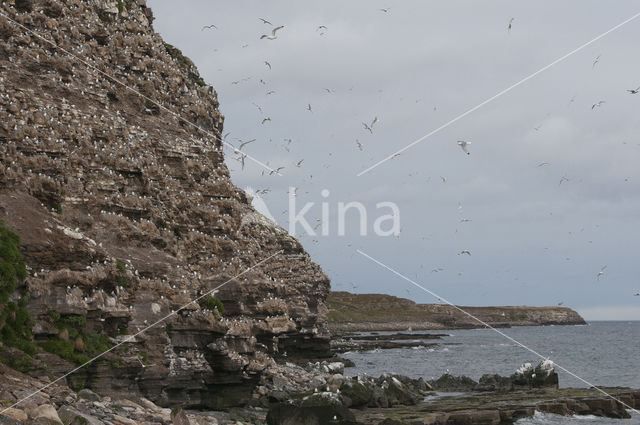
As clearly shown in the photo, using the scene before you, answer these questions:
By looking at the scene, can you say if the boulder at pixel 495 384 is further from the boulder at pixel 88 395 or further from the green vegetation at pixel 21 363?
the green vegetation at pixel 21 363

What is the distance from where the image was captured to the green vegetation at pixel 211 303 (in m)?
34.3

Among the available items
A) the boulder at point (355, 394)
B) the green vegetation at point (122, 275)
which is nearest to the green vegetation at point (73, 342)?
the green vegetation at point (122, 275)

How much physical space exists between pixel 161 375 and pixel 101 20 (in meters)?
20.6

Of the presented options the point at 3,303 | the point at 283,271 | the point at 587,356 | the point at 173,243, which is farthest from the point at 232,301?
the point at 587,356

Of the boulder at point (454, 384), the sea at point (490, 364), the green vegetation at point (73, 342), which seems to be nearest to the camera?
the green vegetation at point (73, 342)

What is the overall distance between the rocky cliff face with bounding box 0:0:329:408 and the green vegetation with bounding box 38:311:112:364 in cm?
5

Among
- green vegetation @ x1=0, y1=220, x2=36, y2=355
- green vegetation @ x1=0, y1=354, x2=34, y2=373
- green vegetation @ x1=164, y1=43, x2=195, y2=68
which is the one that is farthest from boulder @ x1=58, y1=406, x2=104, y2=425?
green vegetation @ x1=164, y1=43, x2=195, y2=68

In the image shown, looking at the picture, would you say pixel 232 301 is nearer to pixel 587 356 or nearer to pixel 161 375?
pixel 161 375

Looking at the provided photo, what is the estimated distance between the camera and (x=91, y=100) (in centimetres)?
3412

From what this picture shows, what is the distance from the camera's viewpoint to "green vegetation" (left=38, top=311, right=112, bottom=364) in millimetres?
24484

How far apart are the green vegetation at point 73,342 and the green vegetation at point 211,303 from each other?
770cm

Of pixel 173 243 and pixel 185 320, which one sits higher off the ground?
pixel 173 243

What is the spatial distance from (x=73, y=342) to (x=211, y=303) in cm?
1006

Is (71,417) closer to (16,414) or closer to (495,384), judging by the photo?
(16,414)
